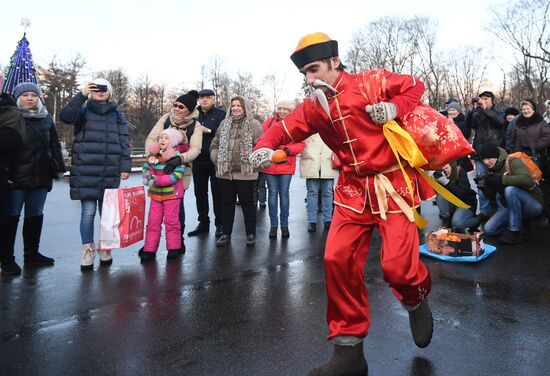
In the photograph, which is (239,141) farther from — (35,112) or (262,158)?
(262,158)

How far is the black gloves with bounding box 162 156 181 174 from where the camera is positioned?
5211mm

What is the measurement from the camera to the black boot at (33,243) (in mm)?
5020

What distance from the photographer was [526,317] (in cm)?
345

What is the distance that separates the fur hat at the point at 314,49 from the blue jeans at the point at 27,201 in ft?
12.0

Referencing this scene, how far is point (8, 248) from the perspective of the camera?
480 cm

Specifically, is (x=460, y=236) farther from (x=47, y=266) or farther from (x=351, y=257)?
(x=47, y=266)

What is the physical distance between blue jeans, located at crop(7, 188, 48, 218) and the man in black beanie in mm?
6873

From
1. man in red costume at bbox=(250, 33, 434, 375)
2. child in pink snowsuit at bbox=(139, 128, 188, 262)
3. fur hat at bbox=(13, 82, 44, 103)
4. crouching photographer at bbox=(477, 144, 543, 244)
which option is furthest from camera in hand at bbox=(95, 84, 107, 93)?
crouching photographer at bbox=(477, 144, 543, 244)

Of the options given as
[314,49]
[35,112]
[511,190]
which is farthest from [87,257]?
[511,190]

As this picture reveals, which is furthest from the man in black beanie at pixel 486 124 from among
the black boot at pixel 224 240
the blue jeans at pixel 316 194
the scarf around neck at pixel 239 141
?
the black boot at pixel 224 240

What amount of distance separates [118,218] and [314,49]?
3208mm

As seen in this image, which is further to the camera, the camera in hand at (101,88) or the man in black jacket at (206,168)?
the man in black jacket at (206,168)

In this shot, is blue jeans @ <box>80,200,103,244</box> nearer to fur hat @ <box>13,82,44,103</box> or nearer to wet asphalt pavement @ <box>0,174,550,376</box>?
wet asphalt pavement @ <box>0,174,550,376</box>

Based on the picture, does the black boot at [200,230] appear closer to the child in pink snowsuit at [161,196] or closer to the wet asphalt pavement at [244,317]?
the wet asphalt pavement at [244,317]
